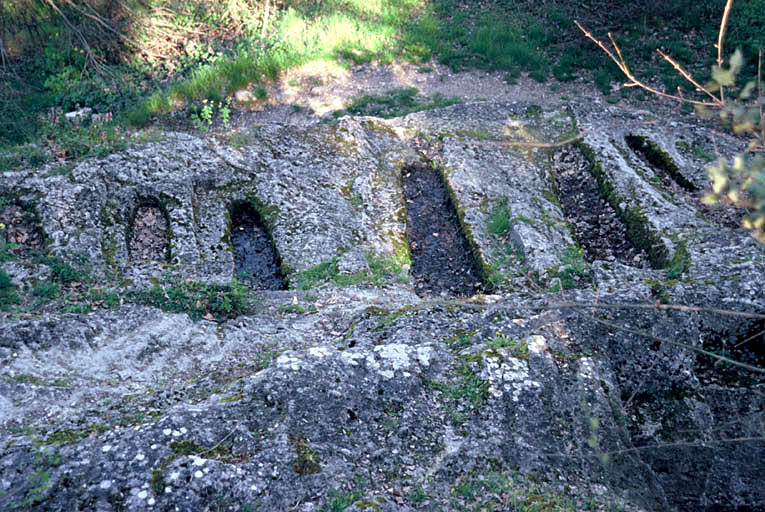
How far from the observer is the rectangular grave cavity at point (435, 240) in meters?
8.48

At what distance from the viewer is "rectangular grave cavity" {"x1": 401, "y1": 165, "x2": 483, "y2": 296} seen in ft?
27.8

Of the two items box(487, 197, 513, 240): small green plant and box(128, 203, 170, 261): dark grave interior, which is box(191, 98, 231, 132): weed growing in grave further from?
box(487, 197, 513, 240): small green plant

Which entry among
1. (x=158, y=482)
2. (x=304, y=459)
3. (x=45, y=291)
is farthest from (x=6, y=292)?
(x=304, y=459)

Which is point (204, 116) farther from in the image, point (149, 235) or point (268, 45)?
point (149, 235)

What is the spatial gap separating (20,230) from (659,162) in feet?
36.5

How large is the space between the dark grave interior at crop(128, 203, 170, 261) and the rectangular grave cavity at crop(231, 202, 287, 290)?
1090mm

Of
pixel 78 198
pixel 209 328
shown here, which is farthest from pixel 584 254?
pixel 78 198

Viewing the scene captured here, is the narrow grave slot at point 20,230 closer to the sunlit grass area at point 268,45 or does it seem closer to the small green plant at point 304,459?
the sunlit grass area at point 268,45

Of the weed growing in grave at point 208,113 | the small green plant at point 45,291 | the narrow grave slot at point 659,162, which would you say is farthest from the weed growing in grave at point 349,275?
the narrow grave slot at point 659,162

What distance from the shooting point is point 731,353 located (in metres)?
6.42

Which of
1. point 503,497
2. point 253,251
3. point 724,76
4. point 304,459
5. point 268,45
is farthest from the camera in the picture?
point 268,45

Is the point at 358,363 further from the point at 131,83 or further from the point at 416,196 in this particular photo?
the point at 131,83

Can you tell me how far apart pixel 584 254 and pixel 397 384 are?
4895 mm

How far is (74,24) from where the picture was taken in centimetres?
1248
